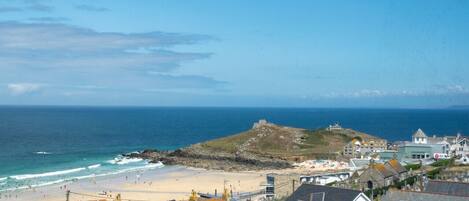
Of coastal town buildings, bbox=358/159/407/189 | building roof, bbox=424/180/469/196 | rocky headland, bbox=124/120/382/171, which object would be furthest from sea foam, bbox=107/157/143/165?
building roof, bbox=424/180/469/196

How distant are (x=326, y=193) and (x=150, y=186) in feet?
114

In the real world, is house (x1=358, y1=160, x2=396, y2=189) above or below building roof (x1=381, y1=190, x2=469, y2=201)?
below

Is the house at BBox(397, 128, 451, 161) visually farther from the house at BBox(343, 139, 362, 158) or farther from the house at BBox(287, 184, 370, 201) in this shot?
the house at BBox(287, 184, 370, 201)

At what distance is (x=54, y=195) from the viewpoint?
53062 mm

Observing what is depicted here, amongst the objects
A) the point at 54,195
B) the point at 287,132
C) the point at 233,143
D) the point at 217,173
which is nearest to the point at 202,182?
the point at 217,173

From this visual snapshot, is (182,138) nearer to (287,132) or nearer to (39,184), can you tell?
(287,132)

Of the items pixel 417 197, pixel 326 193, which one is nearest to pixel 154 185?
pixel 326 193

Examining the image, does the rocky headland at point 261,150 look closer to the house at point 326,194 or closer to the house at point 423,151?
the house at point 423,151

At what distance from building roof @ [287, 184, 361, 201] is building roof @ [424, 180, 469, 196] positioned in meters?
4.68

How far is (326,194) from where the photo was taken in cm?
2675

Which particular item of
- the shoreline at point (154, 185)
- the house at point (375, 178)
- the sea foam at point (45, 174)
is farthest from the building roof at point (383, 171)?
the sea foam at point (45, 174)

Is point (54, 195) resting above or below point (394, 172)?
below

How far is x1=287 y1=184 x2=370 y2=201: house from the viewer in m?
26.0

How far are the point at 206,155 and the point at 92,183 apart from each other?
91.5 ft
